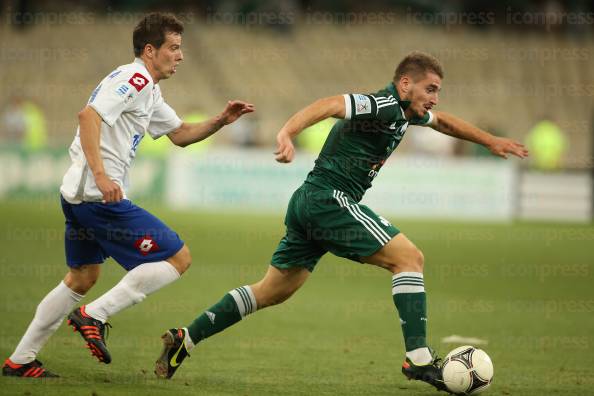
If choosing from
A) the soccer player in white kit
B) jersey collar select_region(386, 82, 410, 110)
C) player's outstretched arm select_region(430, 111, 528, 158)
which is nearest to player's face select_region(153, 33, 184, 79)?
the soccer player in white kit

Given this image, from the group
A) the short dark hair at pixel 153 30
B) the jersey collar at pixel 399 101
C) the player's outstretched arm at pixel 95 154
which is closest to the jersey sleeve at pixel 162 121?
the short dark hair at pixel 153 30

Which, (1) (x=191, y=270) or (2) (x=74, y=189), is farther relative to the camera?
(1) (x=191, y=270)

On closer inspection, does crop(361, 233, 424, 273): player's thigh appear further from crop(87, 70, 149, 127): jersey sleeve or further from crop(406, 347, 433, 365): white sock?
crop(87, 70, 149, 127): jersey sleeve

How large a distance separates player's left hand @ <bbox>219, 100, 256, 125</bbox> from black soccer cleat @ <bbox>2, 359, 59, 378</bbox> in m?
2.00

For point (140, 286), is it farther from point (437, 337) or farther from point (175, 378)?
point (437, 337)

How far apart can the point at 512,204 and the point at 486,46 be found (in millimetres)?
15531

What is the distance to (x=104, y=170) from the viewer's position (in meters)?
5.74

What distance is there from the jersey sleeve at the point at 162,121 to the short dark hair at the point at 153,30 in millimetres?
412

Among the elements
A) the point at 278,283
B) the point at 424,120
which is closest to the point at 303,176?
the point at 424,120

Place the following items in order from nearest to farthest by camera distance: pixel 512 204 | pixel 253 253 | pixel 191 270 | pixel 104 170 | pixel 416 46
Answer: pixel 104 170 < pixel 191 270 < pixel 253 253 < pixel 512 204 < pixel 416 46

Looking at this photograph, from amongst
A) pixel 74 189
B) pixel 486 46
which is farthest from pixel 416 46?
pixel 74 189

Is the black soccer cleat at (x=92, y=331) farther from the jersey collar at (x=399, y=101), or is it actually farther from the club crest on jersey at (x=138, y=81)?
the jersey collar at (x=399, y=101)

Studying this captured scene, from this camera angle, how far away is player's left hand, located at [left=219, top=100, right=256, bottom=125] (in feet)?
22.1

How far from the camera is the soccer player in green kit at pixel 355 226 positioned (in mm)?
6141
